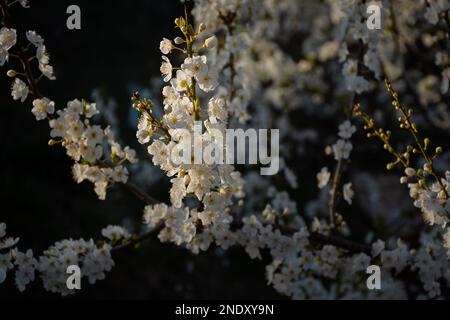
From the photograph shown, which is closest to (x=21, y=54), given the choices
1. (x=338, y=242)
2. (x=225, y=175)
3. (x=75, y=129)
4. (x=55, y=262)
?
(x=75, y=129)

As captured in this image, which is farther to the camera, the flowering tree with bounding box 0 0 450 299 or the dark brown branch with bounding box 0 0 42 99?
the dark brown branch with bounding box 0 0 42 99

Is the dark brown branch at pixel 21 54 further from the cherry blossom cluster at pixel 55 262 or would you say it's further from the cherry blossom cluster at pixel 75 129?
the cherry blossom cluster at pixel 55 262

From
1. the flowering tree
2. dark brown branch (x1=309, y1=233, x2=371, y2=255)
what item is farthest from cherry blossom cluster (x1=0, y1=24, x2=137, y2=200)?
dark brown branch (x1=309, y1=233, x2=371, y2=255)

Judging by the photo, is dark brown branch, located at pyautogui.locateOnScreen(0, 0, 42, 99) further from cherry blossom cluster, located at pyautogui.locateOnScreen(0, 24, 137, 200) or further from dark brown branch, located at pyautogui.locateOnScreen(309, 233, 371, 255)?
dark brown branch, located at pyautogui.locateOnScreen(309, 233, 371, 255)

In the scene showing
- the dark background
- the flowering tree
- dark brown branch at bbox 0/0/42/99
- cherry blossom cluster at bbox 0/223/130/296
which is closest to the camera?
the flowering tree

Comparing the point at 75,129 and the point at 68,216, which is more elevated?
the point at 68,216

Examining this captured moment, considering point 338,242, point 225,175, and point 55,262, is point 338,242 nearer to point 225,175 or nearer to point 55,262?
point 225,175

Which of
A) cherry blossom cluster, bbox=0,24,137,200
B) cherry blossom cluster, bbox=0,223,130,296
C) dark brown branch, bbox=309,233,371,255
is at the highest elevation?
cherry blossom cluster, bbox=0,24,137,200

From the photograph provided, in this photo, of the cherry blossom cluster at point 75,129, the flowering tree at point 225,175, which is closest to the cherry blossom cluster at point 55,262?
the flowering tree at point 225,175

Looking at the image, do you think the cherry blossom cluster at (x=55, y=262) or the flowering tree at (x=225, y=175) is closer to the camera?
the flowering tree at (x=225, y=175)

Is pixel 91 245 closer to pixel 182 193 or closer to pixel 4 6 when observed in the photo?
pixel 182 193

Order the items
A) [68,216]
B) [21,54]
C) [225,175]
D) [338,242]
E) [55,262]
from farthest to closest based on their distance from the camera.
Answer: [68,216]
[338,242]
[55,262]
[21,54]
[225,175]

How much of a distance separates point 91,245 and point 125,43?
443 inches
